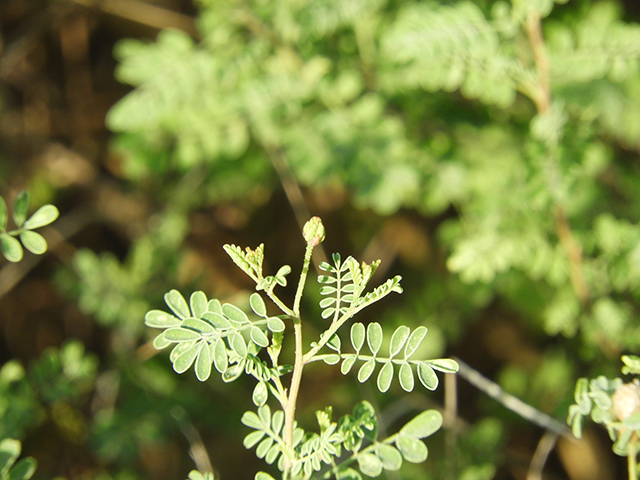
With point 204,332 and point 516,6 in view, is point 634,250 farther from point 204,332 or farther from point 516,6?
point 204,332

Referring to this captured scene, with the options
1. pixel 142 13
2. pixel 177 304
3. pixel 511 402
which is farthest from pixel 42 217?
pixel 142 13

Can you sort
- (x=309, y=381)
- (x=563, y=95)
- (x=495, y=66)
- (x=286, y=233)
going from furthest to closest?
(x=286, y=233) < (x=309, y=381) < (x=563, y=95) < (x=495, y=66)

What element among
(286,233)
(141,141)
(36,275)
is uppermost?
(141,141)

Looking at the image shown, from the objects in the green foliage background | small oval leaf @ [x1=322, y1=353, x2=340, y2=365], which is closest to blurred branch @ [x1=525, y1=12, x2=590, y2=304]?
the green foliage background

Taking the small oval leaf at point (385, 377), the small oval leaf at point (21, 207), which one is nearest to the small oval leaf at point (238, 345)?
the small oval leaf at point (385, 377)

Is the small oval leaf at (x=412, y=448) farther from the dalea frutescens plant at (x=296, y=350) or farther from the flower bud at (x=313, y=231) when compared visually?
the flower bud at (x=313, y=231)

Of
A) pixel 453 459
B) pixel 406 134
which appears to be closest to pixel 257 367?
pixel 453 459

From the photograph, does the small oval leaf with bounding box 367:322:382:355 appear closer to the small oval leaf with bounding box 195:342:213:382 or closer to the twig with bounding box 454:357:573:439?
the small oval leaf with bounding box 195:342:213:382
